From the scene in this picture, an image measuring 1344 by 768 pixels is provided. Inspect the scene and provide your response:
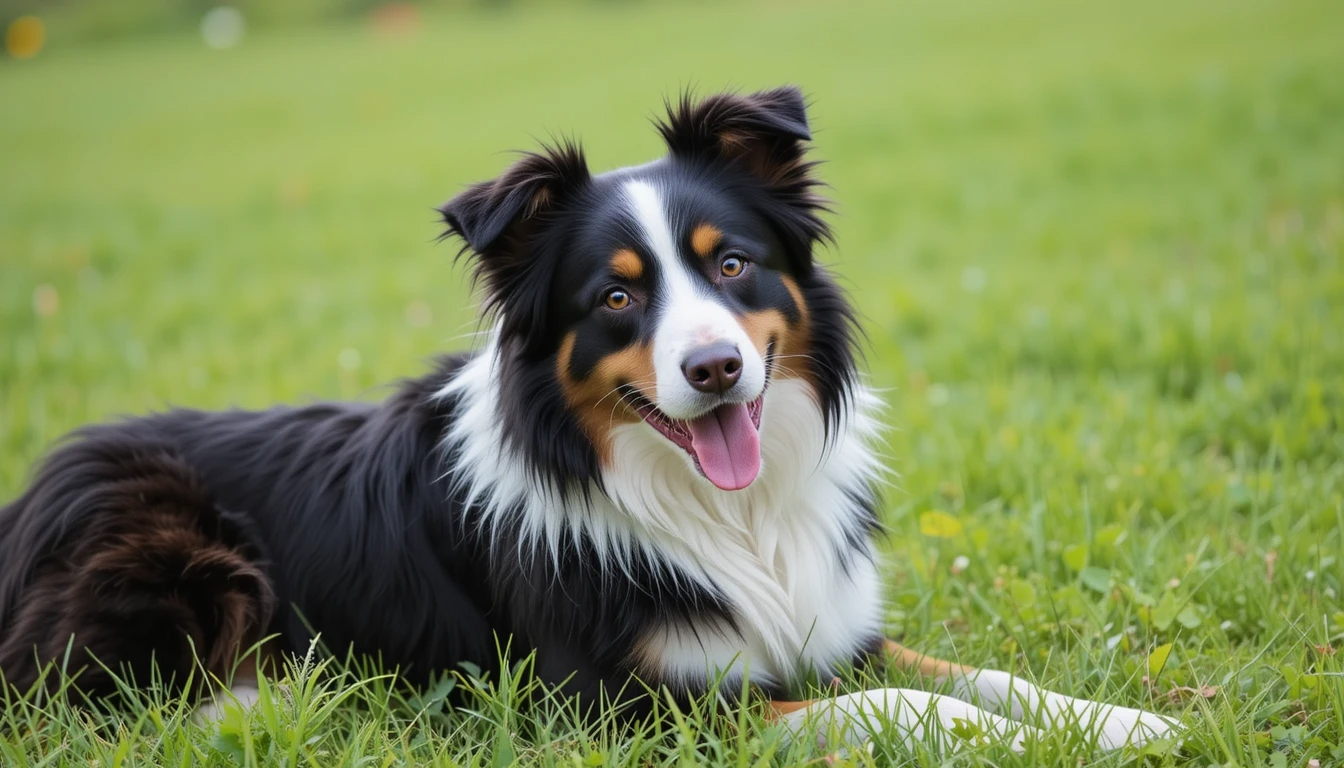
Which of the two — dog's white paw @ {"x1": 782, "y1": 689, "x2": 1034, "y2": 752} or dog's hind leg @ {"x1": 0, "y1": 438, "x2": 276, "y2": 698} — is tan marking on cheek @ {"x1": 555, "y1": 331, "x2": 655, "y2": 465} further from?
dog's hind leg @ {"x1": 0, "y1": 438, "x2": 276, "y2": 698}

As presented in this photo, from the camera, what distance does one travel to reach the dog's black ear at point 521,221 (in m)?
3.18

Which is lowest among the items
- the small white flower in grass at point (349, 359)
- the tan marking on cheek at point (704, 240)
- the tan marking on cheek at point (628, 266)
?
the small white flower in grass at point (349, 359)

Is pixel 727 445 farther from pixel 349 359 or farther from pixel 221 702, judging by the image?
pixel 349 359

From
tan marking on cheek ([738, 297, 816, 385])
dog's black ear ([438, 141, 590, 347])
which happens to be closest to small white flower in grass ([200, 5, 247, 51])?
dog's black ear ([438, 141, 590, 347])

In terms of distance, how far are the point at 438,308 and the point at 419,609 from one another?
19.1ft

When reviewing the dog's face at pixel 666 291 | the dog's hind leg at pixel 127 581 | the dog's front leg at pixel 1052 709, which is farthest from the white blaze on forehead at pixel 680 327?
the dog's hind leg at pixel 127 581

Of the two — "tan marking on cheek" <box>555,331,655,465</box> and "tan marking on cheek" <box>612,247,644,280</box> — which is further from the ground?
"tan marking on cheek" <box>612,247,644,280</box>

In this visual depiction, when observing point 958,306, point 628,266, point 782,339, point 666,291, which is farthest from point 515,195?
point 958,306

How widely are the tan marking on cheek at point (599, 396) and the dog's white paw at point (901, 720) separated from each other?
3.08 feet

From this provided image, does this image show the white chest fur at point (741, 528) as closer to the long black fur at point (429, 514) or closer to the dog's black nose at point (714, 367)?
the long black fur at point (429, 514)

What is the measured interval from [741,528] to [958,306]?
4.52 metres

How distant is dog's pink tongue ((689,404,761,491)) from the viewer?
10.5ft

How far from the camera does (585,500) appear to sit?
332 cm

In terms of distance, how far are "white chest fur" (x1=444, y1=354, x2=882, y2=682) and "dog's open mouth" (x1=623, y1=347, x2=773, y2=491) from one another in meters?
0.08
